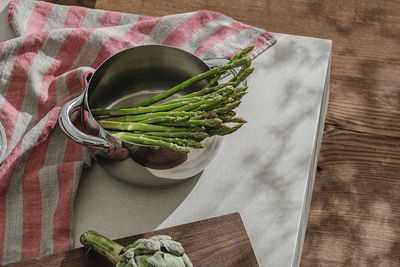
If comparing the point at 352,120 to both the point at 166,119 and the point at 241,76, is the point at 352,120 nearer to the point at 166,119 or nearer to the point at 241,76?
the point at 241,76

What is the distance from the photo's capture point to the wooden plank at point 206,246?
0.81 meters

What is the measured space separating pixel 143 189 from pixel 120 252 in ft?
0.76

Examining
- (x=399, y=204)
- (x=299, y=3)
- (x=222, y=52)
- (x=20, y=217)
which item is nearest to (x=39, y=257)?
(x=20, y=217)

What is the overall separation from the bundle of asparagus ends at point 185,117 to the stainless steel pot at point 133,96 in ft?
0.11

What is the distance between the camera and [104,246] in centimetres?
78

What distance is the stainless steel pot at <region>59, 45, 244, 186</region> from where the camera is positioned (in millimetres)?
808

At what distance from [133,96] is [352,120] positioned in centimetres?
104

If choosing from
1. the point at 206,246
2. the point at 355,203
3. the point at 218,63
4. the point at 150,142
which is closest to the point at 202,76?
the point at 218,63

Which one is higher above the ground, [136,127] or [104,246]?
[136,127]

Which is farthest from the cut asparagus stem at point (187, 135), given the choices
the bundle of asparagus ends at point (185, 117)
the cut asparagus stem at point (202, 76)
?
the cut asparagus stem at point (202, 76)

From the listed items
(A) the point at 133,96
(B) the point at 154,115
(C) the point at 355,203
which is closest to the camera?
(B) the point at 154,115

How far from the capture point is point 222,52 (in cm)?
116

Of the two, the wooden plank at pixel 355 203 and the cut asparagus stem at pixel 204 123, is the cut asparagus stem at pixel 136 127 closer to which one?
the cut asparagus stem at pixel 204 123

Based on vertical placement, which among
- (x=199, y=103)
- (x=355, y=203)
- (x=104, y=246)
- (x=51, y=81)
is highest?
(x=199, y=103)
